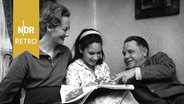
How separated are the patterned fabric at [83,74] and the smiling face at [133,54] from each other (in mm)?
135

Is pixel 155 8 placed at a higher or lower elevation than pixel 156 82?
higher

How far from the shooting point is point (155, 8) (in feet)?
4.88

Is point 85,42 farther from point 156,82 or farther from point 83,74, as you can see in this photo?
point 156,82

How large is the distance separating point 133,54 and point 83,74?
0.30 meters

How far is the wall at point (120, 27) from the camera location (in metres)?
1.44

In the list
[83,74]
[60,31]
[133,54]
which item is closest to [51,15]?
[60,31]

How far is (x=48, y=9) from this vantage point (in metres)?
1.14

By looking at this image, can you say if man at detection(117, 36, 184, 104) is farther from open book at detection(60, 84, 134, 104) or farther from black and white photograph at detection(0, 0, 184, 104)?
open book at detection(60, 84, 134, 104)

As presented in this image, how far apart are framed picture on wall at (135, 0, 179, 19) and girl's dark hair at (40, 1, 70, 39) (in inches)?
21.7

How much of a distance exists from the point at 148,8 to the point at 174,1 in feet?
0.50

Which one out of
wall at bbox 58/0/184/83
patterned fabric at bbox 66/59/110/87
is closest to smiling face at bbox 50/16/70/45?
patterned fabric at bbox 66/59/110/87

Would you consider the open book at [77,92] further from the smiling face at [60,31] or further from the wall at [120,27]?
the wall at [120,27]

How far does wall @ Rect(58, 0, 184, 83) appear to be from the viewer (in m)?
1.44

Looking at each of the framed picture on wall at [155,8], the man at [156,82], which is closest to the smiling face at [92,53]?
the man at [156,82]
